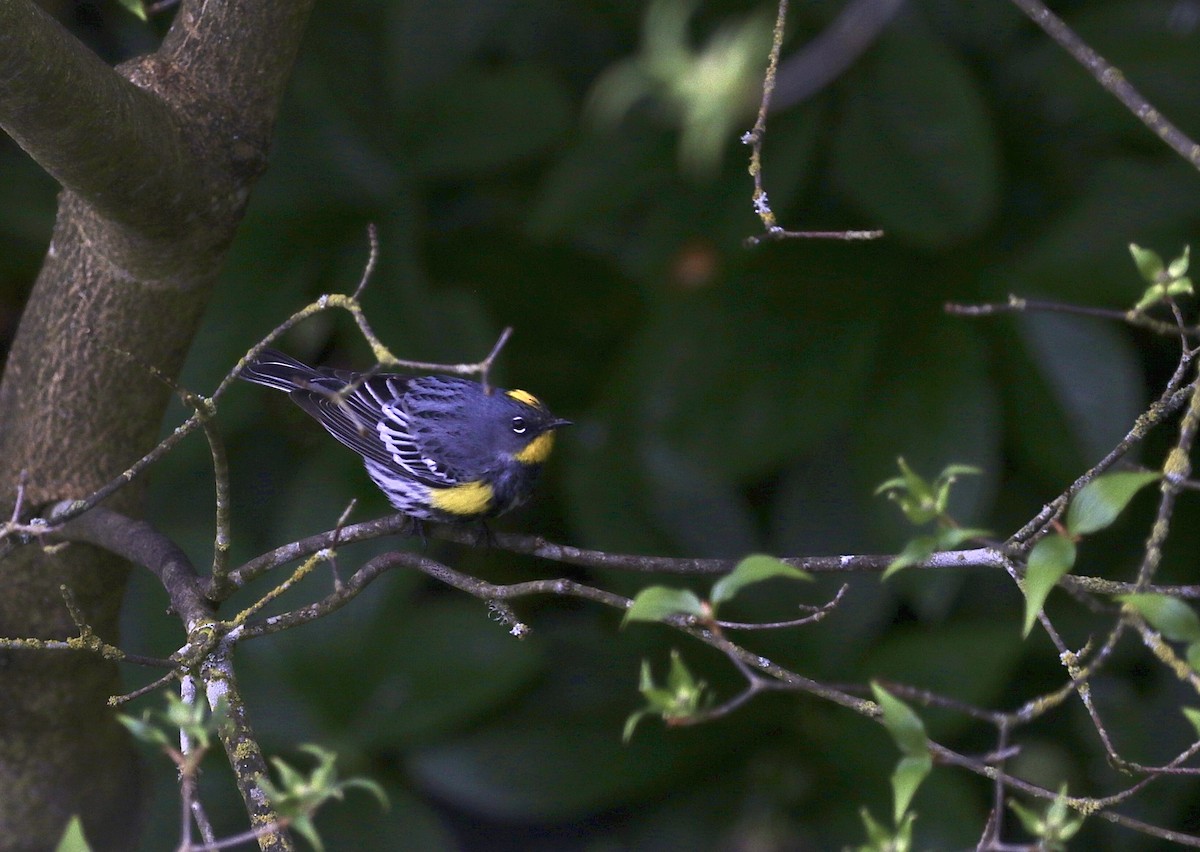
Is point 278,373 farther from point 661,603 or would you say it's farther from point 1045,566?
point 1045,566

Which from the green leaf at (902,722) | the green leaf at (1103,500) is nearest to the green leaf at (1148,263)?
the green leaf at (1103,500)

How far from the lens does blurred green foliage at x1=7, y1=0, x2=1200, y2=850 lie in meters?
3.09

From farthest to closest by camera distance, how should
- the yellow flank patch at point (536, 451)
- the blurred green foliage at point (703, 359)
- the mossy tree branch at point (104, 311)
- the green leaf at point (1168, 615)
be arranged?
1. the blurred green foliage at point (703, 359)
2. the yellow flank patch at point (536, 451)
3. the mossy tree branch at point (104, 311)
4. the green leaf at point (1168, 615)

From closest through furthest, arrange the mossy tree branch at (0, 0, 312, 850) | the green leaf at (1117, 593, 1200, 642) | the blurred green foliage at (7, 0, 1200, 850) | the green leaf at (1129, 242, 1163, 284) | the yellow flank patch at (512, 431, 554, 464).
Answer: the green leaf at (1117, 593, 1200, 642), the green leaf at (1129, 242, 1163, 284), the mossy tree branch at (0, 0, 312, 850), the yellow flank patch at (512, 431, 554, 464), the blurred green foliage at (7, 0, 1200, 850)

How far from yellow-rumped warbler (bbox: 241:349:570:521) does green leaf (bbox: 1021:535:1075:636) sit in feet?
5.57

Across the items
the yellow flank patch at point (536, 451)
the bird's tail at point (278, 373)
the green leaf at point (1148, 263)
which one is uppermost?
the bird's tail at point (278, 373)

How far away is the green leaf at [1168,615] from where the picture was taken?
1.10 metres

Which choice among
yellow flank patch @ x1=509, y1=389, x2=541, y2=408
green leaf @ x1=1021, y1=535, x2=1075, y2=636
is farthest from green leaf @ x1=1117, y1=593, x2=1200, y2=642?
yellow flank patch @ x1=509, y1=389, x2=541, y2=408

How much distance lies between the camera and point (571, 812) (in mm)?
3232

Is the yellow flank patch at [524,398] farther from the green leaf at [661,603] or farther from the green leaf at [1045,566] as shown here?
the green leaf at [1045,566]

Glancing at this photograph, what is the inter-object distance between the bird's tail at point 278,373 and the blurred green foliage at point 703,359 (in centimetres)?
30

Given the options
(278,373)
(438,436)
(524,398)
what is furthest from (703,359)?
(278,373)

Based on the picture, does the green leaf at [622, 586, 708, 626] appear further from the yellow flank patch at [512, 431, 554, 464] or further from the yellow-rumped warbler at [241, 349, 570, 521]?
Answer: the yellow flank patch at [512, 431, 554, 464]

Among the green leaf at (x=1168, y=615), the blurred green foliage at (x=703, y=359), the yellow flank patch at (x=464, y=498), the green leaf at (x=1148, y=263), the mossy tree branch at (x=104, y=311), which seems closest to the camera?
the green leaf at (x=1168, y=615)
